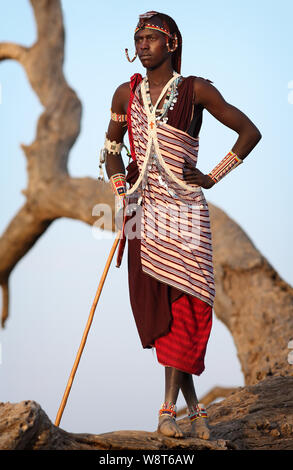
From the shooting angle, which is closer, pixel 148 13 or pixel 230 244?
pixel 148 13

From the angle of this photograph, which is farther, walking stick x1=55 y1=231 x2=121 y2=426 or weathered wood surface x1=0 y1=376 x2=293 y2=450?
walking stick x1=55 y1=231 x2=121 y2=426

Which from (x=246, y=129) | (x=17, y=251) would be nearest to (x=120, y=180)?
(x=246, y=129)

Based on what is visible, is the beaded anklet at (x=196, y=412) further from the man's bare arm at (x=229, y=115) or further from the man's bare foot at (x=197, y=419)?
the man's bare arm at (x=229, y=115)

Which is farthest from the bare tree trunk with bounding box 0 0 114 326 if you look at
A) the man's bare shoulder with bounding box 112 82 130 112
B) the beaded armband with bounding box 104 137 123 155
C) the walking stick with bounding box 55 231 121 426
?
the walking stick with bounding box 55 231 121 426

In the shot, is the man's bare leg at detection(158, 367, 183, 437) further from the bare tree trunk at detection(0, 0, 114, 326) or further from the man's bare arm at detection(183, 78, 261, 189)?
the bare tree trunk at detection(0, 0, 114, 326)

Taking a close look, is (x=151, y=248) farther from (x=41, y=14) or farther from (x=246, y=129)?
(x=41, y=14)

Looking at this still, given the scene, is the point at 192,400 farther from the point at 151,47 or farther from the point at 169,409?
the point at 151,47

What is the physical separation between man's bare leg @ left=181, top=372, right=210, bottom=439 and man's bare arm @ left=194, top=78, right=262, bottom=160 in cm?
145

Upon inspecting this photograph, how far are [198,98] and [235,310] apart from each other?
17.4 ft

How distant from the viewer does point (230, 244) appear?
32.0ft

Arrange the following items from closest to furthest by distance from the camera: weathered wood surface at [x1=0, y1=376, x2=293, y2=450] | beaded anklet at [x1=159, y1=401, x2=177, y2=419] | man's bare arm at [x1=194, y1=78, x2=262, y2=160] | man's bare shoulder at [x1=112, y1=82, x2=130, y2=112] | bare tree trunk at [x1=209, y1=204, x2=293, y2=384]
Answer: weathered wood surface at [x1=0, y1=376, x2=293, y2=450] → beaded anklet at [x1=159, y1=401, x2=177, y2=419] → man's bare arm at [x1=194, y1=78, x2=262, y2=160] → man's bare shoulder at [x1=112, y1=82, x2=130, y2=112] → bare tree trunk at [x1=209, y1=204, x2=293, y2=384]

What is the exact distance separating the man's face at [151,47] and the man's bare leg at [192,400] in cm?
196

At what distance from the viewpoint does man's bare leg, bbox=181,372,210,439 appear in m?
4.45


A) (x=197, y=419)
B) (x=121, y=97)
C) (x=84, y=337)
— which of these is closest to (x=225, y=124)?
(x=121, y=97)
